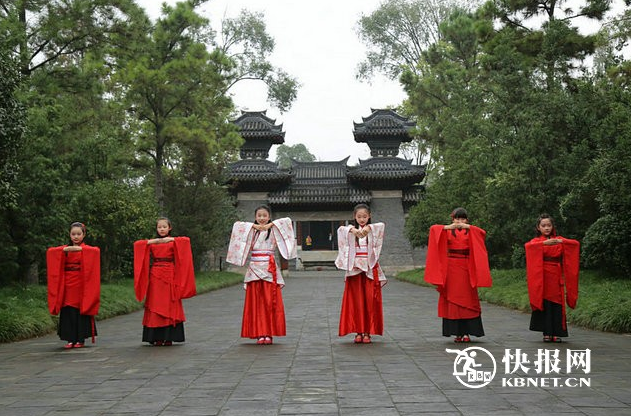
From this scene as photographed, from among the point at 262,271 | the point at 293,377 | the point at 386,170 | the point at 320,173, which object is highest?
the point at 320,173

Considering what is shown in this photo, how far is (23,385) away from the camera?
557 cm

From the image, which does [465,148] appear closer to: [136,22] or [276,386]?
[136,22]

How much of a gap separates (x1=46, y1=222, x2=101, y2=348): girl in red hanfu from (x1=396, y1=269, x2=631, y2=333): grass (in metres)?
6.36

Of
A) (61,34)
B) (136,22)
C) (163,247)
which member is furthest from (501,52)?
(163,247)

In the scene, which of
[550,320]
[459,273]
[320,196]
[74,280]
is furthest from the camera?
[320,196]

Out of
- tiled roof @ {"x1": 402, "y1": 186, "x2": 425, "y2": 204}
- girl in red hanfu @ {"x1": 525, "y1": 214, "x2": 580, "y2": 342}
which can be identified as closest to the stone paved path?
girl in red hanfu @ {"x1": 525, "y1": 214, "x2": 580, "y2": 342}

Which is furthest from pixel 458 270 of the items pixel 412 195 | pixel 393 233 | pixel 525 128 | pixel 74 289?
pixel 412 195

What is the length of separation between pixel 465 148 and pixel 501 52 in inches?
230

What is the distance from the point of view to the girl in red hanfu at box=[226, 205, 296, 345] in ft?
26.7

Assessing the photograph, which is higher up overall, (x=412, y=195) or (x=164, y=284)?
(x=412, y=195)

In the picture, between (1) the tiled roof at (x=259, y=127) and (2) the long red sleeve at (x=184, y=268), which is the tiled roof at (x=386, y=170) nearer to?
(1) the tiled roof at (x=259, y=127)

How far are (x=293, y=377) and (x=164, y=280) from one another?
2.95 metres

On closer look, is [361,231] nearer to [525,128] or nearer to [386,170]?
[525,128]

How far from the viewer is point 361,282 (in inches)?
323
